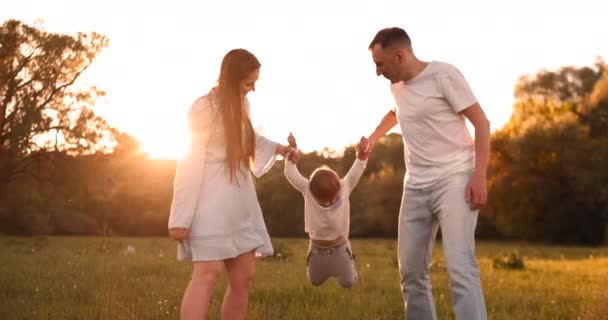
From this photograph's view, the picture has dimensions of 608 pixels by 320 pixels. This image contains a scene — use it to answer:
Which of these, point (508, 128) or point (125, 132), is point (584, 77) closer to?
point (508, 128)

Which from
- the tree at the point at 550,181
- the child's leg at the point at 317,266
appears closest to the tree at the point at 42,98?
the tree at the point at 550,181

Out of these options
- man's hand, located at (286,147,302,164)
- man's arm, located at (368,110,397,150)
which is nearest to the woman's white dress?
man's hand, located at (286,147,302,164)

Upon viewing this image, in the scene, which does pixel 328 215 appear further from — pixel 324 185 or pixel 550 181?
pixel 550 181

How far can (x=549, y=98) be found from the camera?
54.3 metres

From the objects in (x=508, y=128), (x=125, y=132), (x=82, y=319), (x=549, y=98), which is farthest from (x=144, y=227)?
(x=82, y=319)

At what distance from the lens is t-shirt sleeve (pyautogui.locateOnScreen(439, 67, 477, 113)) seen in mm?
5254

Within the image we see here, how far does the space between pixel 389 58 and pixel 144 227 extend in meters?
38.6

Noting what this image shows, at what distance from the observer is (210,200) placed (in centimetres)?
507

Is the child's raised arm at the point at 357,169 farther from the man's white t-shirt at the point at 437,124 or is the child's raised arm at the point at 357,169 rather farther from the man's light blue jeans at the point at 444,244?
the man's white t-shirt at the point at 437,124

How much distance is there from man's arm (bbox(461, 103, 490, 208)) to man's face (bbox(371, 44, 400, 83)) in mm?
561

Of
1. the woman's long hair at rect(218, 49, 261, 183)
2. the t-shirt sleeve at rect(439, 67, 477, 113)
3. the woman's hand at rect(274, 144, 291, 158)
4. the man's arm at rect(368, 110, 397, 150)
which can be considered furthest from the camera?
the man's arm at rect(368, 110, 397, 150)

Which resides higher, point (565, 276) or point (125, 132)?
point (125, 132)

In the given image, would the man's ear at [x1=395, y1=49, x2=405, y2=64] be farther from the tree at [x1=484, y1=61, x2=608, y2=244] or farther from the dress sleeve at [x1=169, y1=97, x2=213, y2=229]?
the tree at [x1=484, y1=61, x2=608, y2=244]

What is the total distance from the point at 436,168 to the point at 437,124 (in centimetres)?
30
